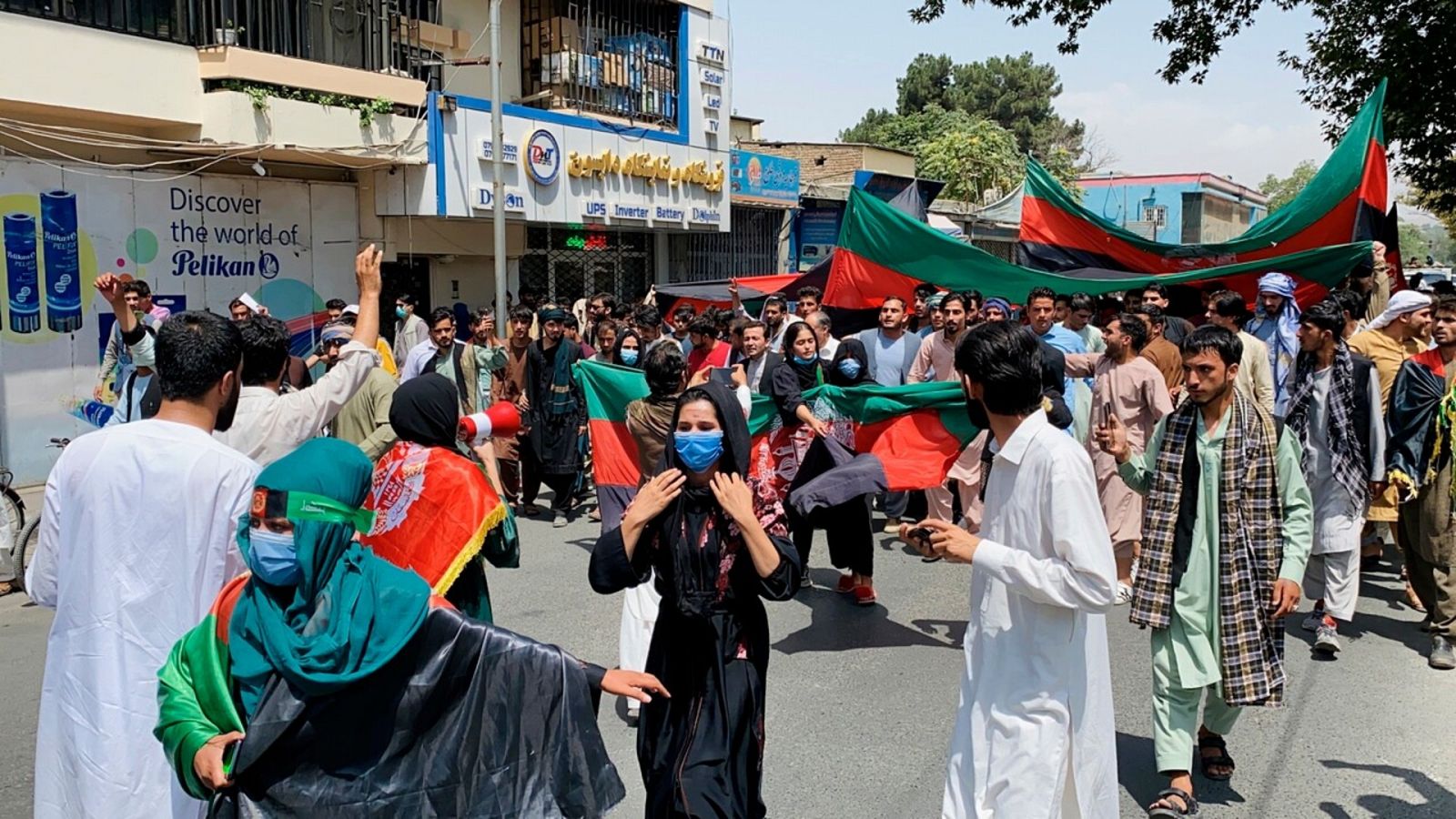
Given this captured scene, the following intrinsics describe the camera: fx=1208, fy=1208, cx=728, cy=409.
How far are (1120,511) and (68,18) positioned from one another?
10.4 metres

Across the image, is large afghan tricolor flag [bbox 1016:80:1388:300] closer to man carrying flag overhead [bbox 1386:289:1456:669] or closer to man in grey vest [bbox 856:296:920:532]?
man in grey vest [bbox 856:296:920:532]

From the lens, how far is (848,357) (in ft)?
25.9

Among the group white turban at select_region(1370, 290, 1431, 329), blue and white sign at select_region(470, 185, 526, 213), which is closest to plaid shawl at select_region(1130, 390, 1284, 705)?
white turban at select_region(1370, 290, 1431, 329)

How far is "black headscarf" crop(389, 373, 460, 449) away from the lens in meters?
3.96

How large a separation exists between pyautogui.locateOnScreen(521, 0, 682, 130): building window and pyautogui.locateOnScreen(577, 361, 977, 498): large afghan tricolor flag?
11.5 metres

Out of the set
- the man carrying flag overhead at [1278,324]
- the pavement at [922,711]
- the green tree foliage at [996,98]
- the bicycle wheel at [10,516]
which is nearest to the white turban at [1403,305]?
the man carrying flag overhead at [1278,324]

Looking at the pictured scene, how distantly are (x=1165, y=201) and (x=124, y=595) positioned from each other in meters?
50.9

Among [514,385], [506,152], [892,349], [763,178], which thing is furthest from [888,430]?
[763,178]

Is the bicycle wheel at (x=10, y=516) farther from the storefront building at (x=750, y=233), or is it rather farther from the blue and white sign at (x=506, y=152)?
the storefront building at (x=750, y=233)

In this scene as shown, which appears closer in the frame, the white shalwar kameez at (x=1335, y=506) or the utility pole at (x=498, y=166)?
the white shalwar kameez at (x=1335, y=506)

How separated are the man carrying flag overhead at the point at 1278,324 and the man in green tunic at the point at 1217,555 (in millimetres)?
3932

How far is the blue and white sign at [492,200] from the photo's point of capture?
15664 mm

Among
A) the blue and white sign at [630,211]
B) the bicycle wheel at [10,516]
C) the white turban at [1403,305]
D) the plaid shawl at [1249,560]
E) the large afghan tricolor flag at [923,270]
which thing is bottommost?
the bicycle wheel at [10,516]

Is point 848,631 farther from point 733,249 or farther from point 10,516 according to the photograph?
point 733,249
